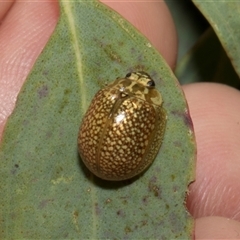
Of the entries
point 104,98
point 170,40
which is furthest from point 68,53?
point 170,40

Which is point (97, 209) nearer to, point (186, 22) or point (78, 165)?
point (78, 165)

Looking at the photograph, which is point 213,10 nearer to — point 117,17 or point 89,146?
point 117,17

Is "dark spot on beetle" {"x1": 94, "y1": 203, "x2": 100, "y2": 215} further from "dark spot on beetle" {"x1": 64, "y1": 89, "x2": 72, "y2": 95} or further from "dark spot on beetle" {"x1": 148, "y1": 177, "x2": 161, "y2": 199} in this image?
"dark spot on beetle" {"x1": 64, "y1": 89, "x2": 72, "y2": 95}

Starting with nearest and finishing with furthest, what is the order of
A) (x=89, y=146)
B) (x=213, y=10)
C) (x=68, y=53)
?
(x=89, y=146) → (x=68, y=53) → (x=213, y=10)

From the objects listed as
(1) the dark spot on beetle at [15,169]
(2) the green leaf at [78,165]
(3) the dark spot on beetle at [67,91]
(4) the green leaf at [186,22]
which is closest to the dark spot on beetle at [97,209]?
(2) the green leaf at [78,165]

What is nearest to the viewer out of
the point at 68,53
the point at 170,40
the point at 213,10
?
the point at 68,53

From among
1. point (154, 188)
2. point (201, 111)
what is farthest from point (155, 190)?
point (201, 111)
